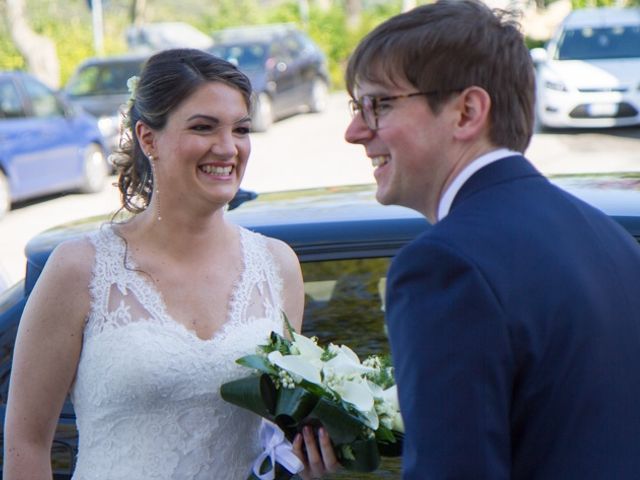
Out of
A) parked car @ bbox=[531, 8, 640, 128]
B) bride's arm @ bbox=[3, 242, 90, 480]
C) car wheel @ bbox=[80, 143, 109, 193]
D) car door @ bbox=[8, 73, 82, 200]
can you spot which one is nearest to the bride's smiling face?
bride's arm @ bbox=[3, 242, 90, 480]

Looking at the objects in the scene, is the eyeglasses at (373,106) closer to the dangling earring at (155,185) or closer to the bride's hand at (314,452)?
the bride's hand at (314,452)

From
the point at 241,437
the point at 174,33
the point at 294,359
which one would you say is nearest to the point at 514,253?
the point at 294,359

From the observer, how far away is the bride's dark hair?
120 inches

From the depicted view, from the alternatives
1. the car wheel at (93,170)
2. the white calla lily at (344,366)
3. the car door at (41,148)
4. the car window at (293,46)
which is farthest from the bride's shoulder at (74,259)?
the car window at (293,46)

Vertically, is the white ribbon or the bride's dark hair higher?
the bride's dark hair

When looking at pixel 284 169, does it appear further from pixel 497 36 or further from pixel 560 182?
pixel 497 36

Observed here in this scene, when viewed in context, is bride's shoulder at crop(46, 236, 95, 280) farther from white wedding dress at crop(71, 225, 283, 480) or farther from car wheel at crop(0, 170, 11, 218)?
car wheel at crop(0, 170, 11, 218)

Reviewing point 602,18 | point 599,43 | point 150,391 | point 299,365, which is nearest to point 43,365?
point 150,391

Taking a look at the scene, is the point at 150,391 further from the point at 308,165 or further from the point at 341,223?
the point at 308,165

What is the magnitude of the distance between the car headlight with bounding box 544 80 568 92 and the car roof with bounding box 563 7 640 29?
6.00 feet

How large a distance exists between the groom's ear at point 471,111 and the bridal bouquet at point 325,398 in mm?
951

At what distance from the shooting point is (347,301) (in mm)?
3865

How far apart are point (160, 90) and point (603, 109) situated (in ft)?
52.0

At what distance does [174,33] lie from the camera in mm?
42938
